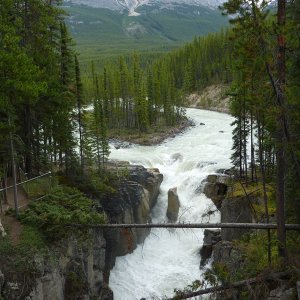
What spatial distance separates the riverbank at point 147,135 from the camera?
193 ft

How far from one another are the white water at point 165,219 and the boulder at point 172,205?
482 millimetres

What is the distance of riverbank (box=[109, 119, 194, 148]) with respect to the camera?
58734 mm

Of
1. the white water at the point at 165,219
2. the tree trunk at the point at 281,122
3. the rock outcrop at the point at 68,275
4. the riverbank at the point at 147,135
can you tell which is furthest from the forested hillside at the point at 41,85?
the riverbank at the point at 147,135

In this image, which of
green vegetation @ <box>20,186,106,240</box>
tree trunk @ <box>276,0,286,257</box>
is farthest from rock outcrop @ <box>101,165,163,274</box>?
tree trunk @ <box>276,0,286,257</box>

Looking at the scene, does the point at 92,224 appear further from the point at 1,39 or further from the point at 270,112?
the point at 270,112

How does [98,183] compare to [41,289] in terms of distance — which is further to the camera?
[98,183]

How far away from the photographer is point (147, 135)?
63344mm

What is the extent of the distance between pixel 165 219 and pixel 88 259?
50.2 feet

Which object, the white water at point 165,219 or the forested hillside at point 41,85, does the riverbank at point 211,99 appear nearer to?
the white water at point 165,219

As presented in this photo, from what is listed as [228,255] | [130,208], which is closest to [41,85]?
[228,255]

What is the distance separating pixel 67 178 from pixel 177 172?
53.2ft

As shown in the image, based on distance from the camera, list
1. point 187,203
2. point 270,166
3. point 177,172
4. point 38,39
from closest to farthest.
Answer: point 38,39, point 270,166, point 187,203, point 177,172

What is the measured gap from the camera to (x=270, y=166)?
31062 millimetres

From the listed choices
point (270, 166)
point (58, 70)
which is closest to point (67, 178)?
point (58, 70)
